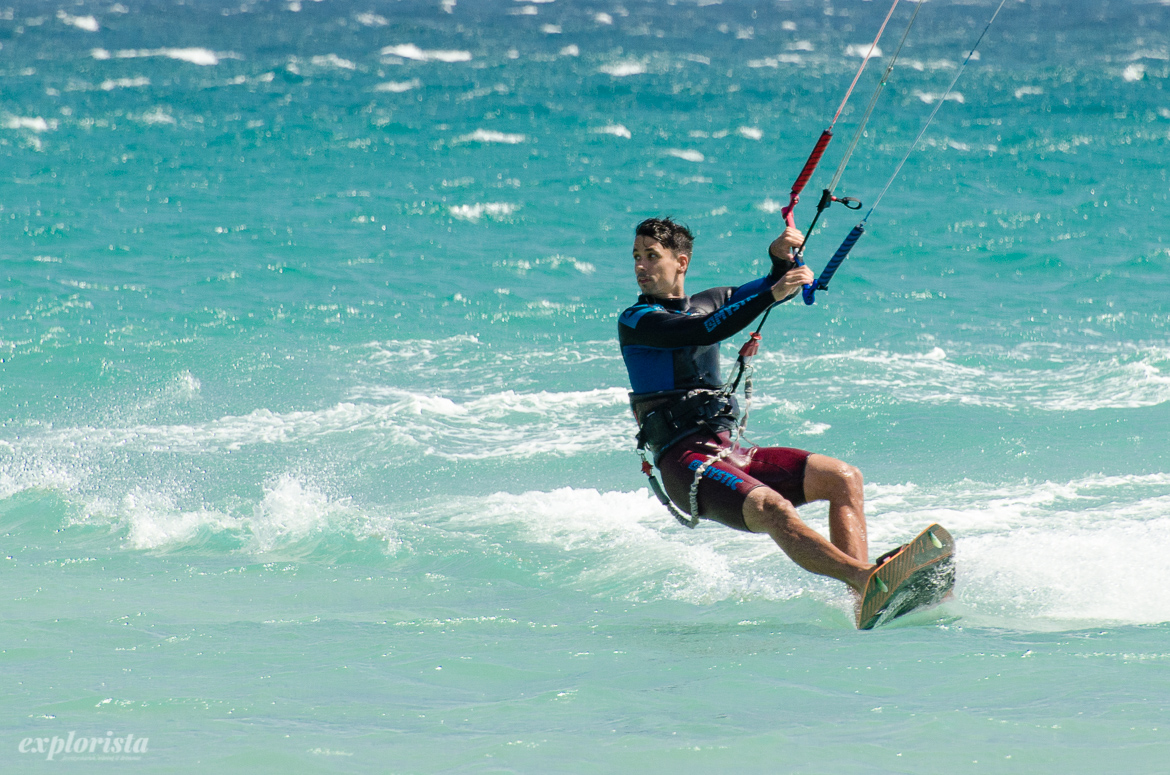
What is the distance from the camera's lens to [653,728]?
3121 millimetres

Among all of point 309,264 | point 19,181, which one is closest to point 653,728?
point 309,264

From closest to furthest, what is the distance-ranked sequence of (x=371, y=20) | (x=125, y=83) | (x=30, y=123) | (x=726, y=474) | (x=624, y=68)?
(x=726, y=474), (x=30, y=123), (x=125, y=83), (x=624, y=68), (x=371, y=20)

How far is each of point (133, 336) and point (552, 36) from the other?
20.7 m

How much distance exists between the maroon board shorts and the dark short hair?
800 mm

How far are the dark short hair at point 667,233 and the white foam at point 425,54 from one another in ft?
82.4

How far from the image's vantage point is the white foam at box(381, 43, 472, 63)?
2853 centimetres

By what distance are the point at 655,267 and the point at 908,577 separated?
1.62m

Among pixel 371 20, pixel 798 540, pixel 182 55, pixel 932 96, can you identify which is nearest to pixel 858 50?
pixel 932 96

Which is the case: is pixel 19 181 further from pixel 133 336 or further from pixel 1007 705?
pixel 1007 705

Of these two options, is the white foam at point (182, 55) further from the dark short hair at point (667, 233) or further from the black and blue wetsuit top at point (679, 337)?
the black and blue wetsuit top at point (679, 337)

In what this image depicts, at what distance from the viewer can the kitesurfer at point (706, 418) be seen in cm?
437

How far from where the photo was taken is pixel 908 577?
3957 mm

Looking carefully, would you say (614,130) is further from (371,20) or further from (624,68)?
(371,20)

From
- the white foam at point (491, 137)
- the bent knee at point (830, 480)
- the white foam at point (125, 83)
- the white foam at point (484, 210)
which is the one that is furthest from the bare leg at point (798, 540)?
the white foam at point (125, 83)
